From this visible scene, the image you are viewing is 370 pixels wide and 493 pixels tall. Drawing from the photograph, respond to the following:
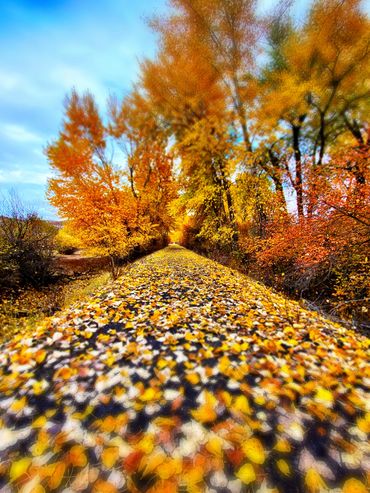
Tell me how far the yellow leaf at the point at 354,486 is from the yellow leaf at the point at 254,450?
57 centimetres

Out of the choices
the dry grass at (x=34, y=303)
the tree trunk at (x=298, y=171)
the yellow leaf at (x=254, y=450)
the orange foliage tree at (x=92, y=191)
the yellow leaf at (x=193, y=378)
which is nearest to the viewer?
the yellow leaf at (x=254, y=450)

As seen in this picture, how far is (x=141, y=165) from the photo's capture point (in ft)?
56.5

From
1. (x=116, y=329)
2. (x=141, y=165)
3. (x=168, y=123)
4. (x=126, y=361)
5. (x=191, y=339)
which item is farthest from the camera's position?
(x=141, y=165)

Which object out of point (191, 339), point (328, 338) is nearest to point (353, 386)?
point (328, 338)

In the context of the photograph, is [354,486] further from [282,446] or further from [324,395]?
[324,395]

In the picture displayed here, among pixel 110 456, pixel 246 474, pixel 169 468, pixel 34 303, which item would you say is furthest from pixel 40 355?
pixel 34 303

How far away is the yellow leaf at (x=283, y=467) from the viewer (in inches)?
67.7

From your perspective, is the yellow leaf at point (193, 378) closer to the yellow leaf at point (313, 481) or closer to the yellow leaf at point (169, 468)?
the yellow leaf at point (169, 468)

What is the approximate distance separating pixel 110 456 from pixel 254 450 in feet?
3.91

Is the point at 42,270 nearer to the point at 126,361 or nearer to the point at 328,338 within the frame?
the point at 126,361

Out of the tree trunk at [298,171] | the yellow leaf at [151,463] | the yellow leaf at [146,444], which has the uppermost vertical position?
the tree trunk at [298,171]

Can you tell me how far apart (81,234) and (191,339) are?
1169 cm

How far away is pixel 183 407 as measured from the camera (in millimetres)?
2318

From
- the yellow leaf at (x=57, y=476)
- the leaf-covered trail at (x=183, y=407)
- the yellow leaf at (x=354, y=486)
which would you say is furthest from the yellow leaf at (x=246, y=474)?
the yellow leaf at (x=57, y=476)
